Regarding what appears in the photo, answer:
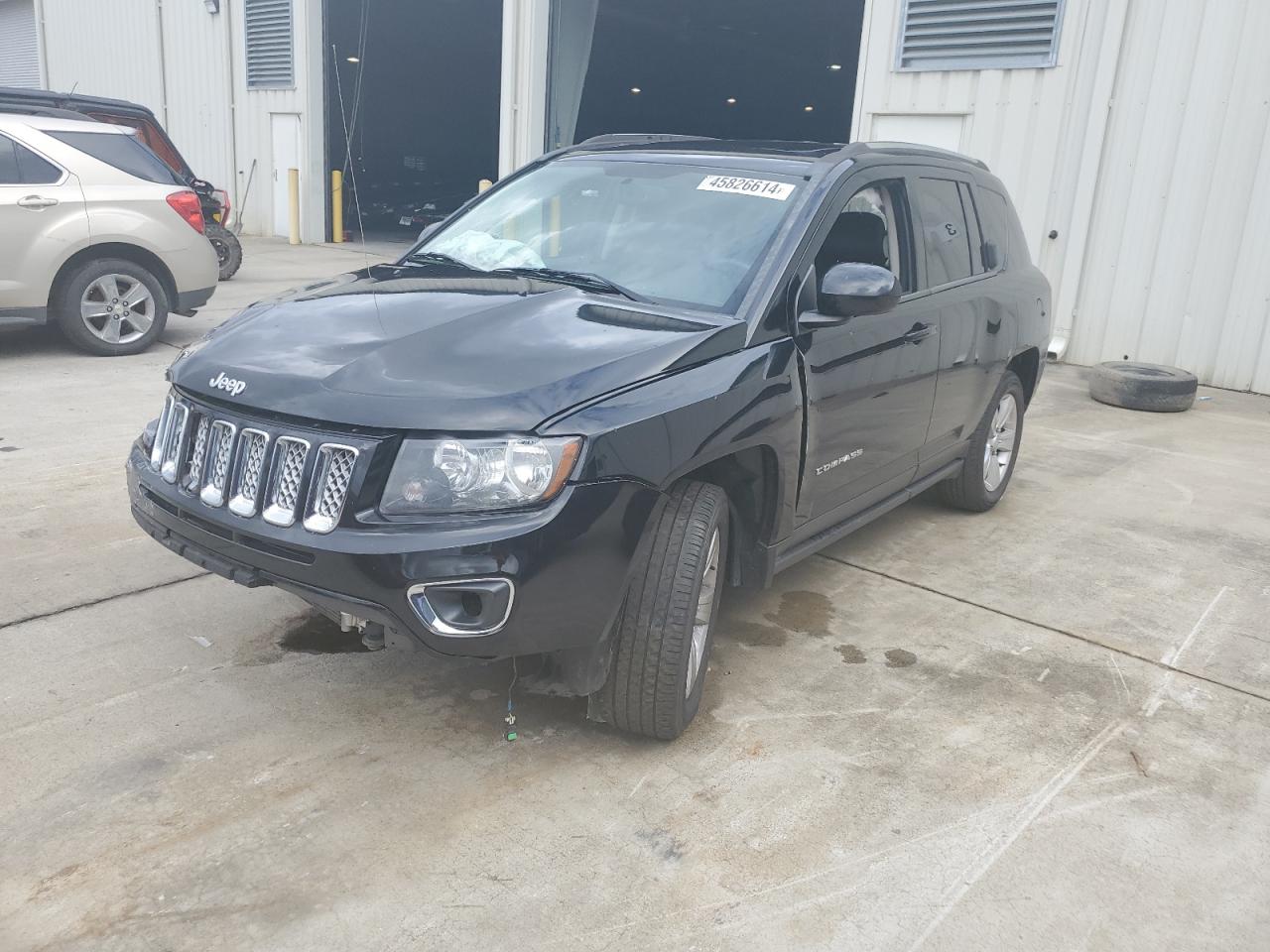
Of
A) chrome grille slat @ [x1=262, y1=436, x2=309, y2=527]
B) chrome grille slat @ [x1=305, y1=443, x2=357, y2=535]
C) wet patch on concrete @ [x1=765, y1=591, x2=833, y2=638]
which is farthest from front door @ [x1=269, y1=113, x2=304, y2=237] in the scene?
chrome grille slat @ [x1=305, y1=443, x2=357, y2=535]

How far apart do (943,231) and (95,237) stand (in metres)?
6.25

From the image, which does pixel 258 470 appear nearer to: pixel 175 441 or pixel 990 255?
pixel 175 441

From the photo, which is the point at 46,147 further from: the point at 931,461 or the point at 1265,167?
the point at 1265,167

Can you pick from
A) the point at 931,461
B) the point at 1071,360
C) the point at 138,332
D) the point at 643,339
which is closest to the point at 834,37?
the point at 1071,360

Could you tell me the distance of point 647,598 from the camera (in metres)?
3.01

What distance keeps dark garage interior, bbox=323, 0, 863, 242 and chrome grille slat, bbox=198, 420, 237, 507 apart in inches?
659

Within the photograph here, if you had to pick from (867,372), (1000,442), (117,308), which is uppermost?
(867,372)

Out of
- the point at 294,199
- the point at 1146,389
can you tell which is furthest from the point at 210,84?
the point at 1146,389

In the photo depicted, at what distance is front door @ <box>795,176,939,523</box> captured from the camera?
3695mm

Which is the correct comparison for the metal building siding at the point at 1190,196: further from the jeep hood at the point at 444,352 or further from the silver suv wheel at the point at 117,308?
the silver suv wheel at the point at 117,308

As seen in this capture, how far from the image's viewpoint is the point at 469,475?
2.73 m

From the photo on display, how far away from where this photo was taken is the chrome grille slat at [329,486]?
2754mm

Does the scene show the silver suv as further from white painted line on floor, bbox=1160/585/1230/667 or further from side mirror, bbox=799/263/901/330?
white painted line on floor, bbox=1160/585/1230/667

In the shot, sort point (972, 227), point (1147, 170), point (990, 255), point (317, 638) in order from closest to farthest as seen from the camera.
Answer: point (317, 638)
point (972, 227)
point (990, 255)
point (1147, 170)
